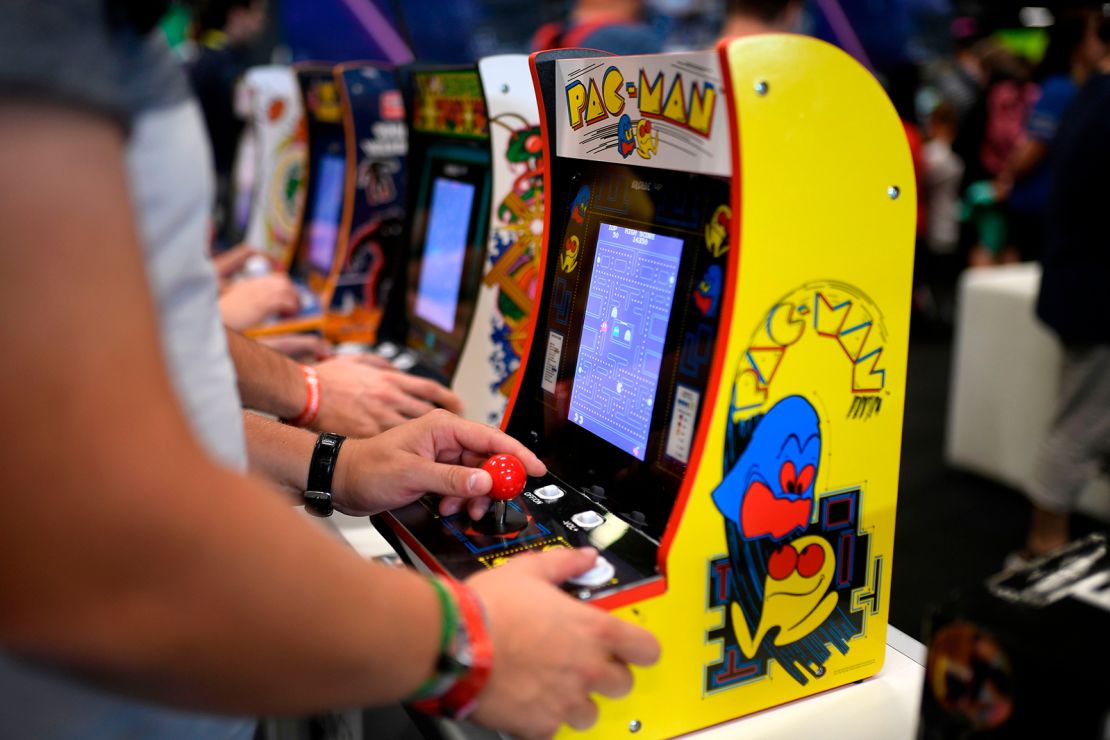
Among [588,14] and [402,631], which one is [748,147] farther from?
[588,14]

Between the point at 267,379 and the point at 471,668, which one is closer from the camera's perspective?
the point at 471,668

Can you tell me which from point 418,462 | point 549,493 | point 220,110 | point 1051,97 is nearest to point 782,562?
point 549,493

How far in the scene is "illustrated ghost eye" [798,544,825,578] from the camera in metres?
0.99

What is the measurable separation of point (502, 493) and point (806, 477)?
33cm

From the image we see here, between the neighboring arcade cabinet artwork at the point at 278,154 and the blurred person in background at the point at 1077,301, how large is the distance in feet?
7.47

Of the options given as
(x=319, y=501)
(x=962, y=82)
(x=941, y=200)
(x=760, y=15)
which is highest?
(x=962, y=82)

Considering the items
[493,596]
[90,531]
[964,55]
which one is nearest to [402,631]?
[493,596]

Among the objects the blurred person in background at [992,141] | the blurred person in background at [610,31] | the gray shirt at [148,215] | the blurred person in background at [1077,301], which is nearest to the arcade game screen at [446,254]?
the blurred person in background at [610,31]

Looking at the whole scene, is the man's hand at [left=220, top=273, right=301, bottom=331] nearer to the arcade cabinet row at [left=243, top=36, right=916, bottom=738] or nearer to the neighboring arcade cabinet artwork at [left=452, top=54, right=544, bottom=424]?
the neighboring arcade cabinet artwork at [left=452, top=54, right=544, bottom=424]

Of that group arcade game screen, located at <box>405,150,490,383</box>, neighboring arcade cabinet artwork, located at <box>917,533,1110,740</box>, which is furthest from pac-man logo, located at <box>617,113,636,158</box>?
→ arcade game screen, located at <box>405,150,490,383</box>

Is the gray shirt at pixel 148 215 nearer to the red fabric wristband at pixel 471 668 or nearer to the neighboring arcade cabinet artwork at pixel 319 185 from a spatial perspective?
the red fabric wristband at pixel 471 668

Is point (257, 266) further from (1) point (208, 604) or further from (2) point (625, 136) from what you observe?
(1) point (208, 604)

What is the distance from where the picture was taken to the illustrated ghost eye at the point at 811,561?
0.99 m

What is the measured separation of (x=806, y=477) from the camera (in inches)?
38.2
